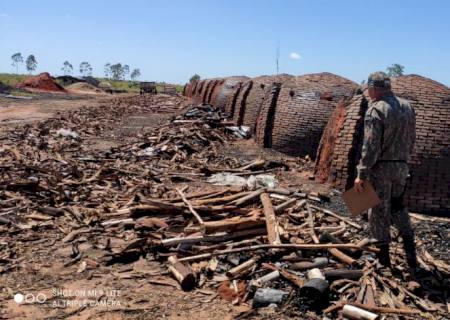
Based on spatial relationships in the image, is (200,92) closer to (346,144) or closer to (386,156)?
(346,144)

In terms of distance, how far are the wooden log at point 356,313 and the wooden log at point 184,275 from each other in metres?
1.62

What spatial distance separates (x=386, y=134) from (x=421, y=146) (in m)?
3.38

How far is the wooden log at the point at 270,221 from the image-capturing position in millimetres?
5214

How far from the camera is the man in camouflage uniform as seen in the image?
459 cm

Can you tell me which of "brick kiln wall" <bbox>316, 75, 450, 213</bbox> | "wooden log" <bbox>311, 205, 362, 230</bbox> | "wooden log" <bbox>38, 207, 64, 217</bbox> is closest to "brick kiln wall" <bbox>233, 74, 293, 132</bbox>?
"brick kiln wall" <bbox>316, 75, 450, 213</bbox>

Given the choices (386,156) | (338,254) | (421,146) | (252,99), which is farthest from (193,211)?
(252,99)

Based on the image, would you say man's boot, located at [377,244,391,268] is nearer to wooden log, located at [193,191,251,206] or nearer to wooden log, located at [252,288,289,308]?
wooden log, located at [252,288,289,308]

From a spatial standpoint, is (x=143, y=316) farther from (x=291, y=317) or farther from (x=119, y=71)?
(x=119, y=71)

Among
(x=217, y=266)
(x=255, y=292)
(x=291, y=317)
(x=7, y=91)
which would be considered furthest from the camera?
(x=7, y=91)

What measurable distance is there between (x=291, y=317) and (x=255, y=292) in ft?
1.57

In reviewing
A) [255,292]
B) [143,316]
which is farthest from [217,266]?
[143,316]

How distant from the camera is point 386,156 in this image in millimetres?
4707

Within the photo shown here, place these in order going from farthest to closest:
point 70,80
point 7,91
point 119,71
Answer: point 119,71 → point 70,80 → point 7,91

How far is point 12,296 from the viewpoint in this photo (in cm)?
438
